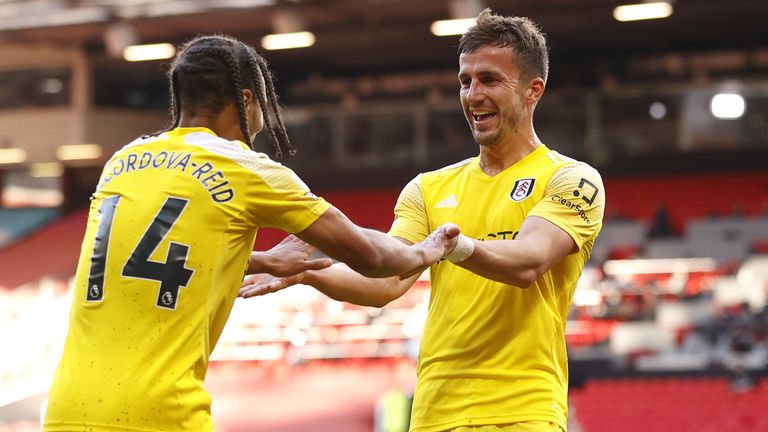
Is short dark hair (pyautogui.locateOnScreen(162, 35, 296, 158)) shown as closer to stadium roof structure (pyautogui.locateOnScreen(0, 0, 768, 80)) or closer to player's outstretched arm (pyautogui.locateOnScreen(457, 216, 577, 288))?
player's outstretched arm (pyautogui.locateOnScreen(457, 216, 577, 288))

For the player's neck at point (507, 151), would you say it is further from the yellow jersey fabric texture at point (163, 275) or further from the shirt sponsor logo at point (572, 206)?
the yellow jersey fabric texture at point (163, 275)

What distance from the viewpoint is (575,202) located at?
4.12 metres

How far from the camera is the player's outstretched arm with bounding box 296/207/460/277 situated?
11.2 ft

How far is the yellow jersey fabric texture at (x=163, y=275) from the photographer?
125 inches

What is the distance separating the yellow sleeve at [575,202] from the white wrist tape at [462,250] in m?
0.35

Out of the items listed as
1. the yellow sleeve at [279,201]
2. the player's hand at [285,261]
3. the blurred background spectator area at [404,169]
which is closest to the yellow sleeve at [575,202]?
the player's hand at [285,261]

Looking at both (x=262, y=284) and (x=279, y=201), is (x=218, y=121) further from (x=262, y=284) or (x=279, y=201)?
(x=262, y=284)

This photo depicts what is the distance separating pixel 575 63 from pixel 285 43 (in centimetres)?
495

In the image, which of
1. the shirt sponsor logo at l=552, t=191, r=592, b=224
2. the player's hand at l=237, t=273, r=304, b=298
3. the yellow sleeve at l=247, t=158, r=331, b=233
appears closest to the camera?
the yellow sleeve at l=247, t=158, r=331, b=233

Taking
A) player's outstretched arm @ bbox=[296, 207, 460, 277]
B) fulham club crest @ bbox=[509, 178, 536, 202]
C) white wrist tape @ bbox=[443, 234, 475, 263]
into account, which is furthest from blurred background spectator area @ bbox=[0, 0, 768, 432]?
player's outstretched arm @ bbox=[296, 207, 460, 277]

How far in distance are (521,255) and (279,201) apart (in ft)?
3.00

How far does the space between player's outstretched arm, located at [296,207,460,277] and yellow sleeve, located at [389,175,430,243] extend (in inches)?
22.3

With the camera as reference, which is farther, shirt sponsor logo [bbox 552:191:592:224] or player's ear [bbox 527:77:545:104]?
player's ear [bbox 527:77:545:104]

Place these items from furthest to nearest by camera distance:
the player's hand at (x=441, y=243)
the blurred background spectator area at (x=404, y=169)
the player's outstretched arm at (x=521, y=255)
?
the blurred background spectator area at (x=404, y=169), the player's outstretched arm at (x=521, y=255), the player's hand at (x=441, y=243)
